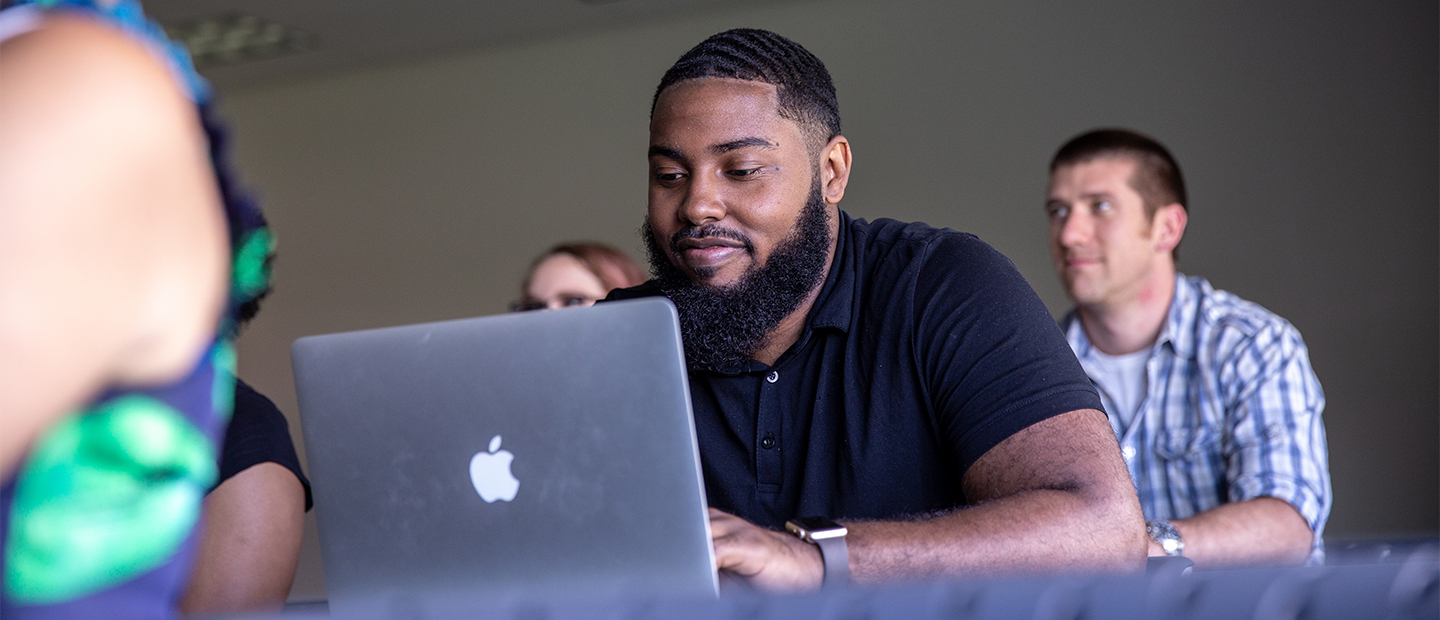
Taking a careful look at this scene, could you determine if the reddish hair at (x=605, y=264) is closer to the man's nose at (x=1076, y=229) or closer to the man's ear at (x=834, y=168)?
the man's nose at (x=1076, y=229)

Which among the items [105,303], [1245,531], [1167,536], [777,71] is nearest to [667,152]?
[777,71]

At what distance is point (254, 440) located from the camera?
62.7 inches

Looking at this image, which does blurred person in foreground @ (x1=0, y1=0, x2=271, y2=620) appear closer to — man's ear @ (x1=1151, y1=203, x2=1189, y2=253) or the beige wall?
man's ear @ (x1=1151, y1=203, x2=1189, y2=253)

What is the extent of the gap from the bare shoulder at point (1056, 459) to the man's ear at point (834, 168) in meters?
0.58

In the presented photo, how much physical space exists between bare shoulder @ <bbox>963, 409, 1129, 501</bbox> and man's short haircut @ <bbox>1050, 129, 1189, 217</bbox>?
1512 millimetres

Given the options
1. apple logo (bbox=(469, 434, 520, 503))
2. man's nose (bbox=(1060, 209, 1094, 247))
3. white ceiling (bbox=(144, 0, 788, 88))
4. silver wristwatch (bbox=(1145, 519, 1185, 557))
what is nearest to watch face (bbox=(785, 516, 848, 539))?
apple logo (bbox=(469, 434, 520, 503))

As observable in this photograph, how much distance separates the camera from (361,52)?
564 centimetres

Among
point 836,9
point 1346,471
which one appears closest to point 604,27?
point 836,9

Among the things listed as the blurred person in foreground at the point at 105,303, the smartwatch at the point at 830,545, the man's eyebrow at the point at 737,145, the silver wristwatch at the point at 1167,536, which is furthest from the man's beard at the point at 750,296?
the blurred person in foreground at the point at 105,303

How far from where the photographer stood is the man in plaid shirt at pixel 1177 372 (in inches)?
84.4

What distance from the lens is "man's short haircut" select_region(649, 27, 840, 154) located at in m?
1.65

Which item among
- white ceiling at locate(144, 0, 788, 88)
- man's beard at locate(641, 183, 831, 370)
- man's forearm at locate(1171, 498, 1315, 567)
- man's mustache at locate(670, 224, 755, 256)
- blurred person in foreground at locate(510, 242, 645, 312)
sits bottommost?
man's forearm at locate(1171, 498, 1315, 567)

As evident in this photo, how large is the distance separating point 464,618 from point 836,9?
472 centimetres

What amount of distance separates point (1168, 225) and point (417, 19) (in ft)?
11.9
